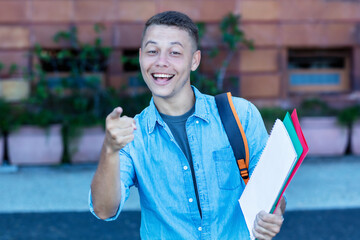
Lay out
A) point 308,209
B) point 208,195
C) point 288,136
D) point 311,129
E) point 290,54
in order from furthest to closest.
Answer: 1. point 290,54
2. point 311,129
3. point 308,209
4. point 208,195
5. point 288,136

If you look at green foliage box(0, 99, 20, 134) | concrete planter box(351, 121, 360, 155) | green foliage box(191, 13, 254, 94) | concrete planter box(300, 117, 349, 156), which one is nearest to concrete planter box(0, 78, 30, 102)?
green foliage box(0, 99, 20, 134)

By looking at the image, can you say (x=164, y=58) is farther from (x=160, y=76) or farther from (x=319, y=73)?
(x=319, y=73)

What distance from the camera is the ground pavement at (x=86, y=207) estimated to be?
4941 mm

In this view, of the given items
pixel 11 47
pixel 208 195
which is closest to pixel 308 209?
pixel 208 195

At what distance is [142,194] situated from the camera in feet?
6.91

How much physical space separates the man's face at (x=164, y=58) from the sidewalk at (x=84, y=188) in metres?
3.74

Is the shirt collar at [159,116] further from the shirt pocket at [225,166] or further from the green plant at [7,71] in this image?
the green plant at [7,71]

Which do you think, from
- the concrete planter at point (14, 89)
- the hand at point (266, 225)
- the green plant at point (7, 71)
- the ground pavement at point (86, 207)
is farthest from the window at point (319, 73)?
the hand at point (266, 225)

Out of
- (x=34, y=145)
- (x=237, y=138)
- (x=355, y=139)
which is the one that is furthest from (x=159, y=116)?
(x=355, y=139)

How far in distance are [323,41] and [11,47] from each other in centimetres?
529

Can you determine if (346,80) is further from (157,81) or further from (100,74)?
(157,81)

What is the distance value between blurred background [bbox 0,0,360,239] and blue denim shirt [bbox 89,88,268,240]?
193 inches

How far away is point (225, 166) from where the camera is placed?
2.08 meters

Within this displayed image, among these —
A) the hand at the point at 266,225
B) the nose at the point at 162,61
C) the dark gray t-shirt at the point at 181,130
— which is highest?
the nose at the point at 162,61
